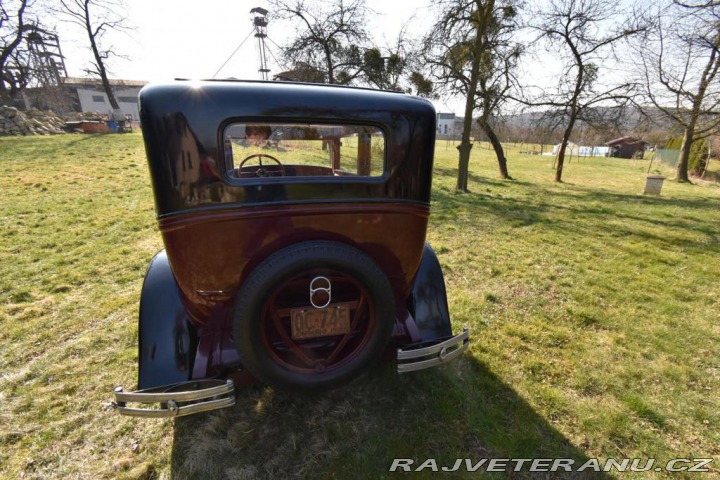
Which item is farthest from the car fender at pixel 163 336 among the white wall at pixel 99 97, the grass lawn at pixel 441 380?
the white wall at pixel 99 97

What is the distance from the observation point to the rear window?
1931 mm

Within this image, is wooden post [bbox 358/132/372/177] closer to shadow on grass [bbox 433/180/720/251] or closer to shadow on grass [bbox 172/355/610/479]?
shadow on grass [bbox 172/355/610/479]

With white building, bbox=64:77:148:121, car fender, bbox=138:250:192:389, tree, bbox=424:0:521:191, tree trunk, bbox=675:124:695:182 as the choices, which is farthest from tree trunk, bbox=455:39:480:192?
white building, bbox=64:77:148:121

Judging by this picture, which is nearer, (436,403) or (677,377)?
(436,403)

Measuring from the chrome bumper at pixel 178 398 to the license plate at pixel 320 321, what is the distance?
0.45m

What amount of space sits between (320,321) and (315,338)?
0.19 metres

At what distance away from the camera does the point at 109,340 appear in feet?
9.27

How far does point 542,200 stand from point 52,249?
37.3 ft

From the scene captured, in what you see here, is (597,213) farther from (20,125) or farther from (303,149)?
(20,125)

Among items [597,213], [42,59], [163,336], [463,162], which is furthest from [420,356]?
[42,59]

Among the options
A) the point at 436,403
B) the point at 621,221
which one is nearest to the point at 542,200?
the point at 621,221

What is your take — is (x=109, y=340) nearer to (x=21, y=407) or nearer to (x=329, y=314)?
(x=21, y=407)

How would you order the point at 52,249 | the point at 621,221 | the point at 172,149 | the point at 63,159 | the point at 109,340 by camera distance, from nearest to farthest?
the point at 172,149
the point at 109,340
the point at 52,249
the point at 621,221
the point at 63,159

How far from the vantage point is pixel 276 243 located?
1786mm
